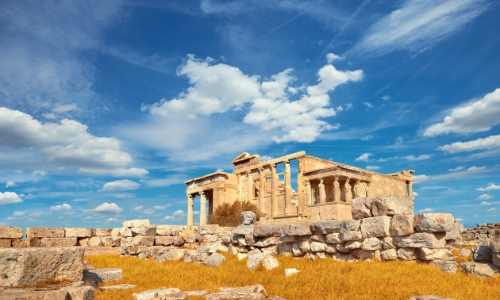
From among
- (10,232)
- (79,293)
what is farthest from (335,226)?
(10,232)

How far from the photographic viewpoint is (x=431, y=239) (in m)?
9.26

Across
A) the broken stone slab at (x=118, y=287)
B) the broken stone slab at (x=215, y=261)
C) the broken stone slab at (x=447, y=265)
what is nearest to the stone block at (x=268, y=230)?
the broken stone slab at (x=215, y=261)

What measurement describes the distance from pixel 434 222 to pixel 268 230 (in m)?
4.64

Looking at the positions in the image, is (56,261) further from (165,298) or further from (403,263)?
(403,263)

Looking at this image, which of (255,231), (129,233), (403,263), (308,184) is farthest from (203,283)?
(308,184)

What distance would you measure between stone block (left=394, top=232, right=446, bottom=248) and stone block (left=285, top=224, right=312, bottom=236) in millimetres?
2385

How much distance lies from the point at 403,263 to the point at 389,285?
1924 mm

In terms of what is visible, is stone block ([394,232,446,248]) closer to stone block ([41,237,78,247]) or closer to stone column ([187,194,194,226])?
stone block ([41,237,78,247])

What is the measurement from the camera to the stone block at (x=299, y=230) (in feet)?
36.4

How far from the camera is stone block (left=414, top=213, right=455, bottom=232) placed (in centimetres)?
A: 927

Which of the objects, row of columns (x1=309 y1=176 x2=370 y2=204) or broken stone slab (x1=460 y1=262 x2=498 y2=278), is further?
row of columns (x1=309 y1=176 x2=370 y2=204)

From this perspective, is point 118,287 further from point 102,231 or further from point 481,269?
point 102,231

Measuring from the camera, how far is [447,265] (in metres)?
8.94

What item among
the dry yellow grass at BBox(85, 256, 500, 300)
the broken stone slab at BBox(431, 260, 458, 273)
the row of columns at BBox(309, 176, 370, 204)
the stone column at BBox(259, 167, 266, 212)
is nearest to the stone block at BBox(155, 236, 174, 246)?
the dry yellow grass at BBox(85, 256, 500, 300)
